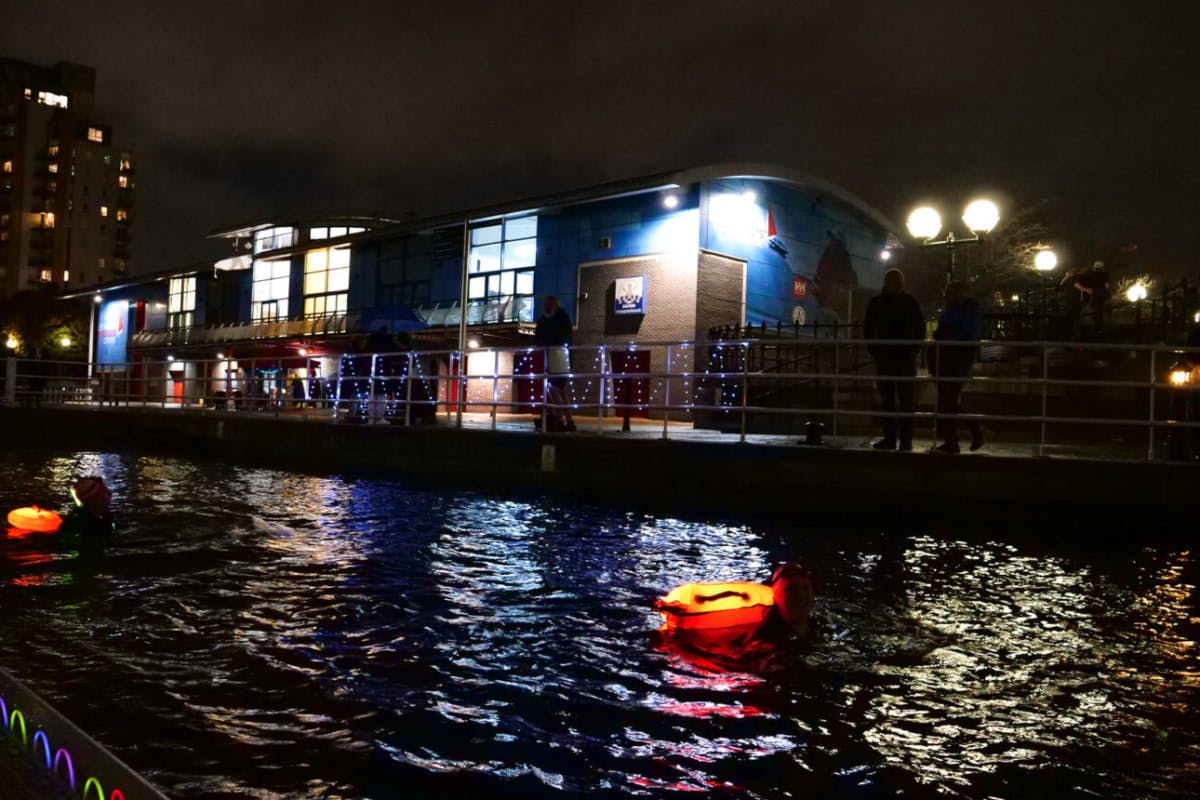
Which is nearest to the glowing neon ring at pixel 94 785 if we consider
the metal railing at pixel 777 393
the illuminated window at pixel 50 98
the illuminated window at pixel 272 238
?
the metal railing at pixel 777 393

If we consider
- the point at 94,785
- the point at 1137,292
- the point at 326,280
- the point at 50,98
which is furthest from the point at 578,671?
the point at 50,98

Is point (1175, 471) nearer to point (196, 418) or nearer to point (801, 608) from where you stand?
point (801, 608)

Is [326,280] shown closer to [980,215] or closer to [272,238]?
[272,238]

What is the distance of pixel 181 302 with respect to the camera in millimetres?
47531

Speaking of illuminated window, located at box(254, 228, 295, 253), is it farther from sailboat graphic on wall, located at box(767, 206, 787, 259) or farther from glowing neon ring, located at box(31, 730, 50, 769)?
glowing neon ring, located at box(31, 730, 50, 769)

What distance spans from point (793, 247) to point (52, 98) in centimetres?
11985

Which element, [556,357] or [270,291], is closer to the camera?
[556,357]

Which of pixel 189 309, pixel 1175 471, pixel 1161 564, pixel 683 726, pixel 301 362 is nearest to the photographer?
pixel 683 726

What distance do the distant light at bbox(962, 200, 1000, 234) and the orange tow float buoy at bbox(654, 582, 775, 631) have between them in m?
11.1

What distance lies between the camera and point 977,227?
550 inches

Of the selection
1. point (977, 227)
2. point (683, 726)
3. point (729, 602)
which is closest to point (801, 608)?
point (729, 602)

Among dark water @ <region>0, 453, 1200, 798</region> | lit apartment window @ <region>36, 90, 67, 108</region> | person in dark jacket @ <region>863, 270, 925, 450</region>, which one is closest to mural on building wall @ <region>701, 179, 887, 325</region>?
person in dark jacket @ <region>863, 270, 925, 450</region>

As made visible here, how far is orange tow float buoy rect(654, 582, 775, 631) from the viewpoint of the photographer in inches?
185

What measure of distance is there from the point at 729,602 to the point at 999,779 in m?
1.82
